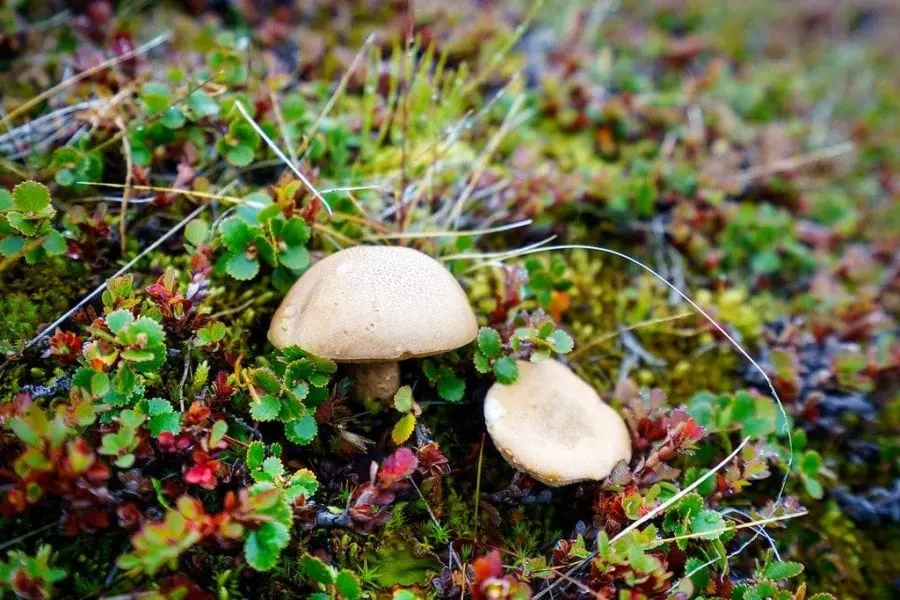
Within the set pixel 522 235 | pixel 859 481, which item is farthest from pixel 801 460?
pixel 522 235

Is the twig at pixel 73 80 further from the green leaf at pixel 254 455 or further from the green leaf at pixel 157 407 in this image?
the green leaf at pixel 254 455

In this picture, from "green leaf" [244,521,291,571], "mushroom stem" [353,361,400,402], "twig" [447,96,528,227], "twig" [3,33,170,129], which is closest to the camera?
"green leaf" [244,521,291,571]

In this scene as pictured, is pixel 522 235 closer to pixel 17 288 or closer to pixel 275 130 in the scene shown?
pixel 275 130

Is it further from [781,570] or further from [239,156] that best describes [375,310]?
[781,570]

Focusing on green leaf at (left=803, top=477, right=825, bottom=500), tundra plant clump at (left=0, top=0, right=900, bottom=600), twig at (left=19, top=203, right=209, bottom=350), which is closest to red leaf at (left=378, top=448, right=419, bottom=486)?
tundra plant clump at (left=0, top=0, right=900, bottom=600)

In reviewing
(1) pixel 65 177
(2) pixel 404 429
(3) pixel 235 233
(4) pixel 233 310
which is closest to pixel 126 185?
(1) pixel 65 177

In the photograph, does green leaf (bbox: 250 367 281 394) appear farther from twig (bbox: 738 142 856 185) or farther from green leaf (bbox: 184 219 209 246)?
twig (bbox: 738 142 856 185)

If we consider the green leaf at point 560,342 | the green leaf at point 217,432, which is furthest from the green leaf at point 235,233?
the green leaf at point 560,342
